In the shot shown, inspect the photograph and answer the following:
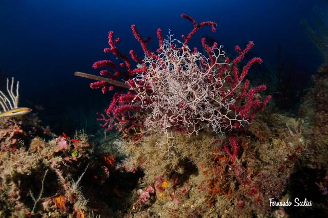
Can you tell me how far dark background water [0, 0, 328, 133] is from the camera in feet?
135

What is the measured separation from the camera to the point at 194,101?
2.83 metres

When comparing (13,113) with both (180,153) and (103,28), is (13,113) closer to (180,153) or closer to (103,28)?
(180,153)

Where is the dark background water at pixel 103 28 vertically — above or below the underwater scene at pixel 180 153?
above

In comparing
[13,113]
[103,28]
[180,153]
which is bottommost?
[180,153]

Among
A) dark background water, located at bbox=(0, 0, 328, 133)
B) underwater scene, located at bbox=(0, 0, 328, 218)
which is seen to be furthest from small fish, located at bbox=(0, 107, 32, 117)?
dark background water, located at bbox=(0, 0, 328, 133)

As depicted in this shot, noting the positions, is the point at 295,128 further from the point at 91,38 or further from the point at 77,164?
the point at 91,38

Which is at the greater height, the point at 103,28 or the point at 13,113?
the point at 103,28

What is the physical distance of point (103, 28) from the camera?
105500 mm

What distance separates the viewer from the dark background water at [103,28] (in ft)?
135

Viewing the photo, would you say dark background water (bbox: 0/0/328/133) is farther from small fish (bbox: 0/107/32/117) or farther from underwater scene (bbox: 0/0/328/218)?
underwater scene (bbox: 0/0/328/218)

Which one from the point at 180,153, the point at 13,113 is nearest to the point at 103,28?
the point at 13,113

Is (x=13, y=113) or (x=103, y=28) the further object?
(x=103, y=28)

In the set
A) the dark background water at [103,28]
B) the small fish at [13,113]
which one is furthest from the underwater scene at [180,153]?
the dark background water at [103,28]

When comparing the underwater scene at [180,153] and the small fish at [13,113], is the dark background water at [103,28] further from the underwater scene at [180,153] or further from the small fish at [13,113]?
the underwater scene at [180,153]
